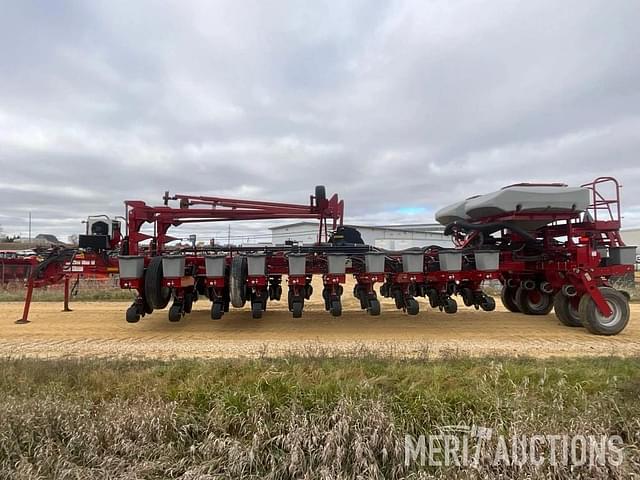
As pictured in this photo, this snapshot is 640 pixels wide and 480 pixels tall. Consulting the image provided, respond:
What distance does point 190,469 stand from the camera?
371 centimetres

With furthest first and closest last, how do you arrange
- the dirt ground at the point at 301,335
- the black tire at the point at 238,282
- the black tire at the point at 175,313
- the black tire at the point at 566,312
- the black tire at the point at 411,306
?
the black tire at the point at 566,312, the black tire at the point at 411,306, the black tire at the point at 238,282, the black tire at the point at 175,313, the dirt ground at the point at 301,335

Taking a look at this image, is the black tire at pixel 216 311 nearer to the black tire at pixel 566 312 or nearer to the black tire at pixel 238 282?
the black tire at pixel 238 282

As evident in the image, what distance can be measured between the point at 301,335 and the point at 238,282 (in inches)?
69.1

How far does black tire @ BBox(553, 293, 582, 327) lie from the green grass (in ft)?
18.1

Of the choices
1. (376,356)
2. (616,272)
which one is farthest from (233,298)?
(616,272)

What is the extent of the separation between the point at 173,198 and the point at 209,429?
7.84 metres

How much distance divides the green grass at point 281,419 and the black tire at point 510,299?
729 cm

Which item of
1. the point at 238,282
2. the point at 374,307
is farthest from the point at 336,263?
the point at 238,282

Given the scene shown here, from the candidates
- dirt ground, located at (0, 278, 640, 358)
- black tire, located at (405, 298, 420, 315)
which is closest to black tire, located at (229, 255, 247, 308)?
dirt ground, located at (0, 278, 640, 358)

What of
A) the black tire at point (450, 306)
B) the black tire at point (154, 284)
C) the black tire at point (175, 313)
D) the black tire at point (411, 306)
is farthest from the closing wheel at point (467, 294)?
the black tire at point (154, 284)

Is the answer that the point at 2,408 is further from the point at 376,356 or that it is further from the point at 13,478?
the point at 376,356

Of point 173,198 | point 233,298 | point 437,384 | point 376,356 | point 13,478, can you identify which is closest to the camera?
point 13,478

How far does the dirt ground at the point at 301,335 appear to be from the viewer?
23.7 feet

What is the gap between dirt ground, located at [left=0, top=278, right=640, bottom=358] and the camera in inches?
285
